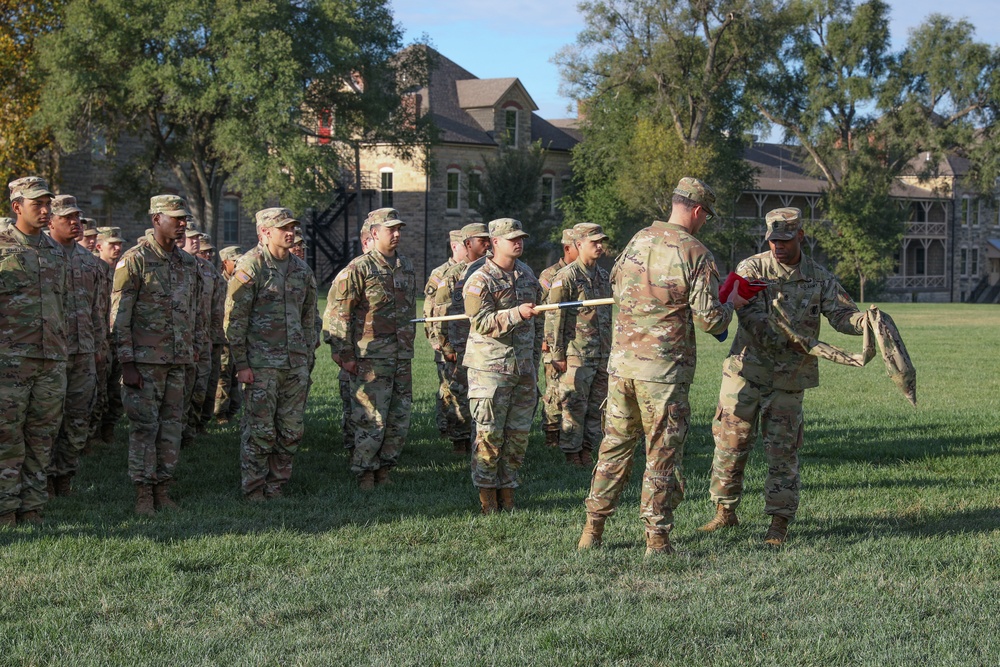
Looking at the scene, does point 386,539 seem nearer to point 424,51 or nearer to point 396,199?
point 424,51

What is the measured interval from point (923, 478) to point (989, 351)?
52.2 ft

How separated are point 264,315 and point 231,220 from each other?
42.3 metres

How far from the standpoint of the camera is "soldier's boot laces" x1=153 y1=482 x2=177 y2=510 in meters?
8.14

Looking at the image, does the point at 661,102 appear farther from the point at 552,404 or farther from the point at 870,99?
the point at 552,404

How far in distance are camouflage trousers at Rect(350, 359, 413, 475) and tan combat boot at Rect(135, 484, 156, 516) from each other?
5.65 feet

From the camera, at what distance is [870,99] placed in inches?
2267

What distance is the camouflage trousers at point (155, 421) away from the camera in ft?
26.5

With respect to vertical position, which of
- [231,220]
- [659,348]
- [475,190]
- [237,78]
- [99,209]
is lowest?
[659,348]

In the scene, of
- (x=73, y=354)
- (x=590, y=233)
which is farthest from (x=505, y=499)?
(x=73, y=354)

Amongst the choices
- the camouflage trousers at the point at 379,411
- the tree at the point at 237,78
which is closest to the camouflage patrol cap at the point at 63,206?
the camouflage trousers at the point at 379,411

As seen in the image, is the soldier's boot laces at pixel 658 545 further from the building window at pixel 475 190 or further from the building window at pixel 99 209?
the building window at pixel 475 190

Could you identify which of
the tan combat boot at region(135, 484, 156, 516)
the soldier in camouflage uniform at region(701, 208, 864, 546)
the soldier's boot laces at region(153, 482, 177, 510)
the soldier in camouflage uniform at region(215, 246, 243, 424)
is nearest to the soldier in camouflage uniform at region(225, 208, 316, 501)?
the soldier's boot laces at region(153, 482, 177, 510)

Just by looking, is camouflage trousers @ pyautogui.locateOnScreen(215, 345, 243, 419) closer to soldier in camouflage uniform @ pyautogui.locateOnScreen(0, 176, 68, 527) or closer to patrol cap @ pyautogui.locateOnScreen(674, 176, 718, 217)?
soldier in camouflage uniform @ pyautogui.locateOnScreen(0, 176, 68, 527)

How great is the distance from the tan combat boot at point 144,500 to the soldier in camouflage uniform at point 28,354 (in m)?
0.67
